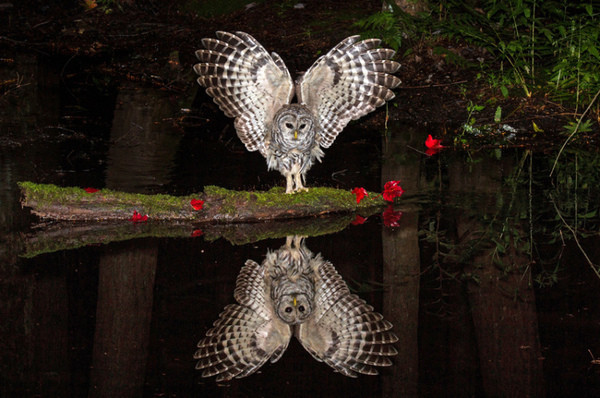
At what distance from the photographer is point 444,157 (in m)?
10.2

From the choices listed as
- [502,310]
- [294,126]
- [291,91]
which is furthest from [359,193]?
[502,310]

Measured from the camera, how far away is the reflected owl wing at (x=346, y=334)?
209 inches

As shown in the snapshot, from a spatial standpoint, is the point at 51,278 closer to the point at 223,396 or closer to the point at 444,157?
the point at 223,396

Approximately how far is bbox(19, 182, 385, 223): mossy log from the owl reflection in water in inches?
38.7

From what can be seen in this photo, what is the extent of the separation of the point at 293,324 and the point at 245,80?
9.16 ft

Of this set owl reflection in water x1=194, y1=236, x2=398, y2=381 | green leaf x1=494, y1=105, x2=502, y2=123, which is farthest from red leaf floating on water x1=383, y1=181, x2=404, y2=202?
green leaf x1=494, y1=105, x2=502, y2=123

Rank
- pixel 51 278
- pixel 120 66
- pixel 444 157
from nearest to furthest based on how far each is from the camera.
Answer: pixel 51 278, pixel 444 157, pixel 120 66

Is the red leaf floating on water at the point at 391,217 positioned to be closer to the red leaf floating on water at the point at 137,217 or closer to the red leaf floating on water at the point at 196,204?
the red leaf floating on water at the point at 196,204

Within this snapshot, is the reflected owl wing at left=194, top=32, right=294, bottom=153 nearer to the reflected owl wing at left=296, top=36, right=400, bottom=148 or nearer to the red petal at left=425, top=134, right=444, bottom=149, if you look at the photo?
the reflected owl wing at left=296, top=36, right=400, bottom=148

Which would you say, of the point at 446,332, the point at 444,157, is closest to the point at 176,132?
the point at 444,157

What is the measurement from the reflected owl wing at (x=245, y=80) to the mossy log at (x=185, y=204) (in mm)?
684

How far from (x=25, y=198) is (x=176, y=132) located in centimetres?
389

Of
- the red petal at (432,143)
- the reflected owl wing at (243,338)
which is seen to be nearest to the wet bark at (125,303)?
the reflected owl wing at (243,338)

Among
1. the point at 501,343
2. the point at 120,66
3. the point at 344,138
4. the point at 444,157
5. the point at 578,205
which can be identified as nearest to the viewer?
the point at 501,343
